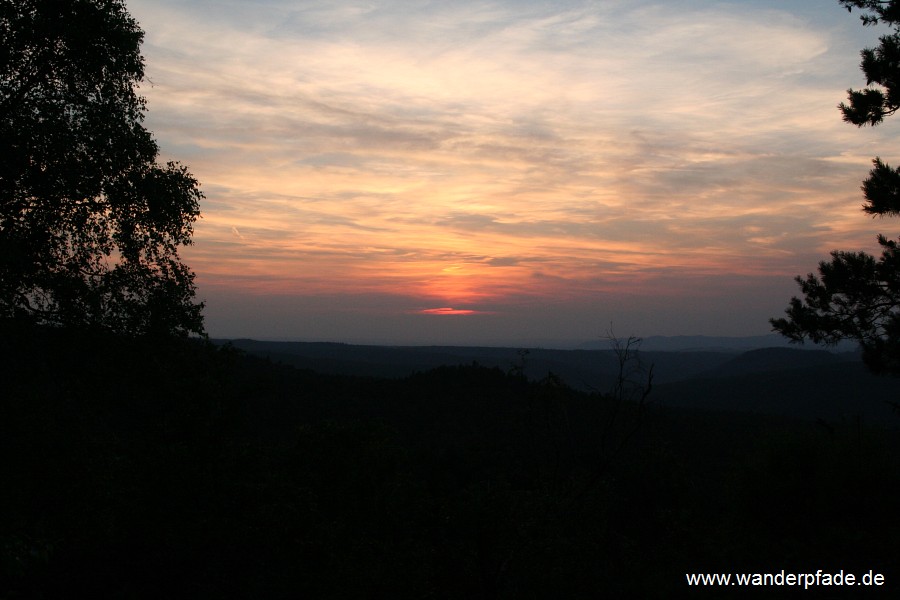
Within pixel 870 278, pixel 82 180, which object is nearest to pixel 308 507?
pixel 82 180

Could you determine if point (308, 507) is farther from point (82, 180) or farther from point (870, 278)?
point (870, 278)

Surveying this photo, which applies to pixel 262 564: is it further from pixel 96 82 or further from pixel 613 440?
pixel 613 440

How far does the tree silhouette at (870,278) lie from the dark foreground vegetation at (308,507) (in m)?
5.27

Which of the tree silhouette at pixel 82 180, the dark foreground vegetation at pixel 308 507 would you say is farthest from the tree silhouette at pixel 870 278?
the tree silhouette at pixel 82 180

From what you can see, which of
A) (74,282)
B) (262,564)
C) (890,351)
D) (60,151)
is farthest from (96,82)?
(890,351)

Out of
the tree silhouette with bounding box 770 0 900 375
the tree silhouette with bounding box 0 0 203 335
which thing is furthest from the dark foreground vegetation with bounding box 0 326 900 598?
the tree silhouette with bounding box 770 0 900 375

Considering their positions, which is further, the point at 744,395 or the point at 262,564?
the point at 744,395

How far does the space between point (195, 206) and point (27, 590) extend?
35.3 feet

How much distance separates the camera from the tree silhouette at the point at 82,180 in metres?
12.5

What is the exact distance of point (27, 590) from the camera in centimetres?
1534

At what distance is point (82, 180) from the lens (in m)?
12.8

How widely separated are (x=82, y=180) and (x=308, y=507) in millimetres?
15567

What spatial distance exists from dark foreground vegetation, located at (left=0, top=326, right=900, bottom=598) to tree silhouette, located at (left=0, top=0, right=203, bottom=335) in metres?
0.95

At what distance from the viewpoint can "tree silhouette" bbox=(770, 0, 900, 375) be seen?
1565cm
